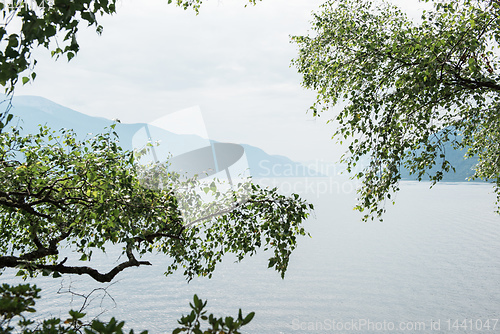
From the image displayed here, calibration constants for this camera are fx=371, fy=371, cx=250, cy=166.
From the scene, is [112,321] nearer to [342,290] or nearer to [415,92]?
[415,92]

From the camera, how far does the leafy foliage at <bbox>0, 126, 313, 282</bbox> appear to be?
6445 millimetres

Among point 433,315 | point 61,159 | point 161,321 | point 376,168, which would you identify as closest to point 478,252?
point 433,315

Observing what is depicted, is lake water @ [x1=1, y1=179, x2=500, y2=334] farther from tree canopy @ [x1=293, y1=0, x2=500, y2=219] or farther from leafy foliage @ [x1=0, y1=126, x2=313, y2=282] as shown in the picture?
tree canopy @ [x1=293, y1=0, x2=500, y2=219]

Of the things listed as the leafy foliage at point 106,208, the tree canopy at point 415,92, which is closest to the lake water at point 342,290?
the leafy foliage at point 106,208

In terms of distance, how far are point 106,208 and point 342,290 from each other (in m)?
30.4

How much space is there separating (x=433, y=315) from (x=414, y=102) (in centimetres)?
2266

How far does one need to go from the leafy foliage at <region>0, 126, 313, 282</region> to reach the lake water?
6.83 metres

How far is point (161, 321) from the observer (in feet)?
84.6

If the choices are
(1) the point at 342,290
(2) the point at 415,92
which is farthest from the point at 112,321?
(1) the point at 342,290

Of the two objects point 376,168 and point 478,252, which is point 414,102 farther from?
point 478,252

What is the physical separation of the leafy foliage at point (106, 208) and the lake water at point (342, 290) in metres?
6.83

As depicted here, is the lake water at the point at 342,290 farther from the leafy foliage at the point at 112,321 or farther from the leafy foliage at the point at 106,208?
the leafy foliage at the point at 112,321

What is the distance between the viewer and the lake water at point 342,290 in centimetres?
2547

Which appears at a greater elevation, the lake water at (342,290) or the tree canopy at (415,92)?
the tree canopy at (415,92)
